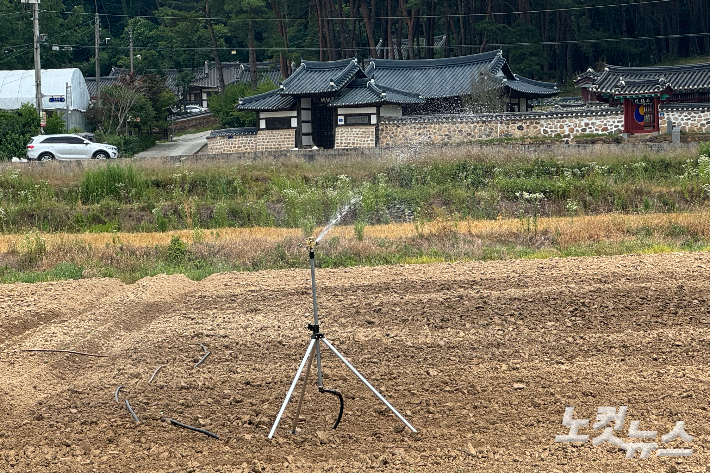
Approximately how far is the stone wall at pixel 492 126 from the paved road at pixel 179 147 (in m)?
10.9

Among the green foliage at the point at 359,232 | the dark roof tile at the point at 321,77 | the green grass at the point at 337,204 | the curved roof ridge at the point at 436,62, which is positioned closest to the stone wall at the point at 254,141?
the dark roof tile at the point at 321,77

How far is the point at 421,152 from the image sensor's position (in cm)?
2425

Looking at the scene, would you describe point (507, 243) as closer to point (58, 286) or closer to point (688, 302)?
point (688, 302)

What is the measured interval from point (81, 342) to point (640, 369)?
6.07m

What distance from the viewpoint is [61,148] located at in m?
31.5

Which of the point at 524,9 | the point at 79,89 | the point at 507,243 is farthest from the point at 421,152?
the point at 79,89

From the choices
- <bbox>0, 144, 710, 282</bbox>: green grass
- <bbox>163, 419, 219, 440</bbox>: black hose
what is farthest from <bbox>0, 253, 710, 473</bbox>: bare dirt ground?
<bbox>0, 144, 710, 282</bbox>: green grass

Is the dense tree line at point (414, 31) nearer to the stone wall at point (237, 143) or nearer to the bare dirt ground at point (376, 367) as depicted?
the stone wall at point (237, 143)

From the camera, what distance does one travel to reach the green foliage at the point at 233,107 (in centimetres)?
4238

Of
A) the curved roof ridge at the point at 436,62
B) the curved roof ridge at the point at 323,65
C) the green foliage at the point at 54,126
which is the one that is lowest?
the green foliage at the point at 54,126

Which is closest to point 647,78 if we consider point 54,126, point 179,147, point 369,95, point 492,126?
point 492,126

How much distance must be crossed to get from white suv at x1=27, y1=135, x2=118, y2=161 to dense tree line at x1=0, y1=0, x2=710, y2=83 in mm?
17334

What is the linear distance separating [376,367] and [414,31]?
3994 centimetres

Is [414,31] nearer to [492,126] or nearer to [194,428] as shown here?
[492,126]
